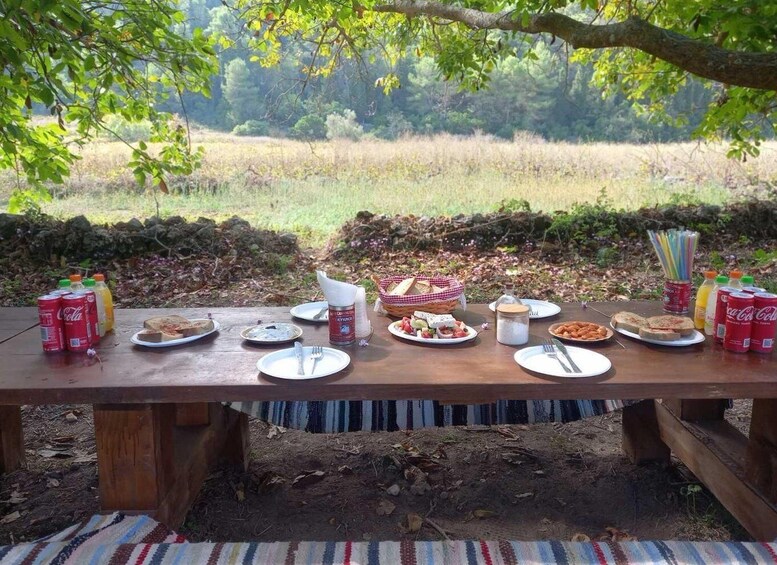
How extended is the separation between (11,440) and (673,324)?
8.69ft

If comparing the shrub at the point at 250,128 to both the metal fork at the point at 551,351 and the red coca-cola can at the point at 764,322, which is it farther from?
the red coca-cola can at the point at 764,322

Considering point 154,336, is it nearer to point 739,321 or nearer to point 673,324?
point 673,324

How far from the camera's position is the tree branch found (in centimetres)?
360

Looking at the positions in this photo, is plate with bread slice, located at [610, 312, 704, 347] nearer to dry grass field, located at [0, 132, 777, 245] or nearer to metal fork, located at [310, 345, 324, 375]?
metal fork, located at [310, 345, 324, 375]

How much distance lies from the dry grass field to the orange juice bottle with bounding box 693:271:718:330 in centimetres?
527

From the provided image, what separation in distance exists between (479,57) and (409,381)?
14.2ft

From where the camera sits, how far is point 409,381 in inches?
62.0

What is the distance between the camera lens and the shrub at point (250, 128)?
808 inches

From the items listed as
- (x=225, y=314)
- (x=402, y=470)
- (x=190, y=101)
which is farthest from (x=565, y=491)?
(x=190, y=101)

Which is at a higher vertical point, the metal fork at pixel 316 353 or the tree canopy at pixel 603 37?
the tree canopy at pixel 603 37

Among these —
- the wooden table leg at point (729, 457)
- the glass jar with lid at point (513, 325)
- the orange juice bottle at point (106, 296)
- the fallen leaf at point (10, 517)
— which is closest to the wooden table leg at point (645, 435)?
the wooden table leg at point (729, 457)

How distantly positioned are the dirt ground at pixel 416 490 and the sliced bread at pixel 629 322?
29.1 inches

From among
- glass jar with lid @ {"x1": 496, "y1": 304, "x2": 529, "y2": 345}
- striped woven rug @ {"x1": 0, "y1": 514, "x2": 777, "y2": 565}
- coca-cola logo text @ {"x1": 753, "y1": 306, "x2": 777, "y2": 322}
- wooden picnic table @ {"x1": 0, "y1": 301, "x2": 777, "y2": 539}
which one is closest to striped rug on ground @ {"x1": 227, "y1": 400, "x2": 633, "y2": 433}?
wooden picnic table @ {"x1": 0, "y1": 301, "x2": 777, "y2": 539}

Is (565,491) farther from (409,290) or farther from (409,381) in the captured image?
(409,381)
